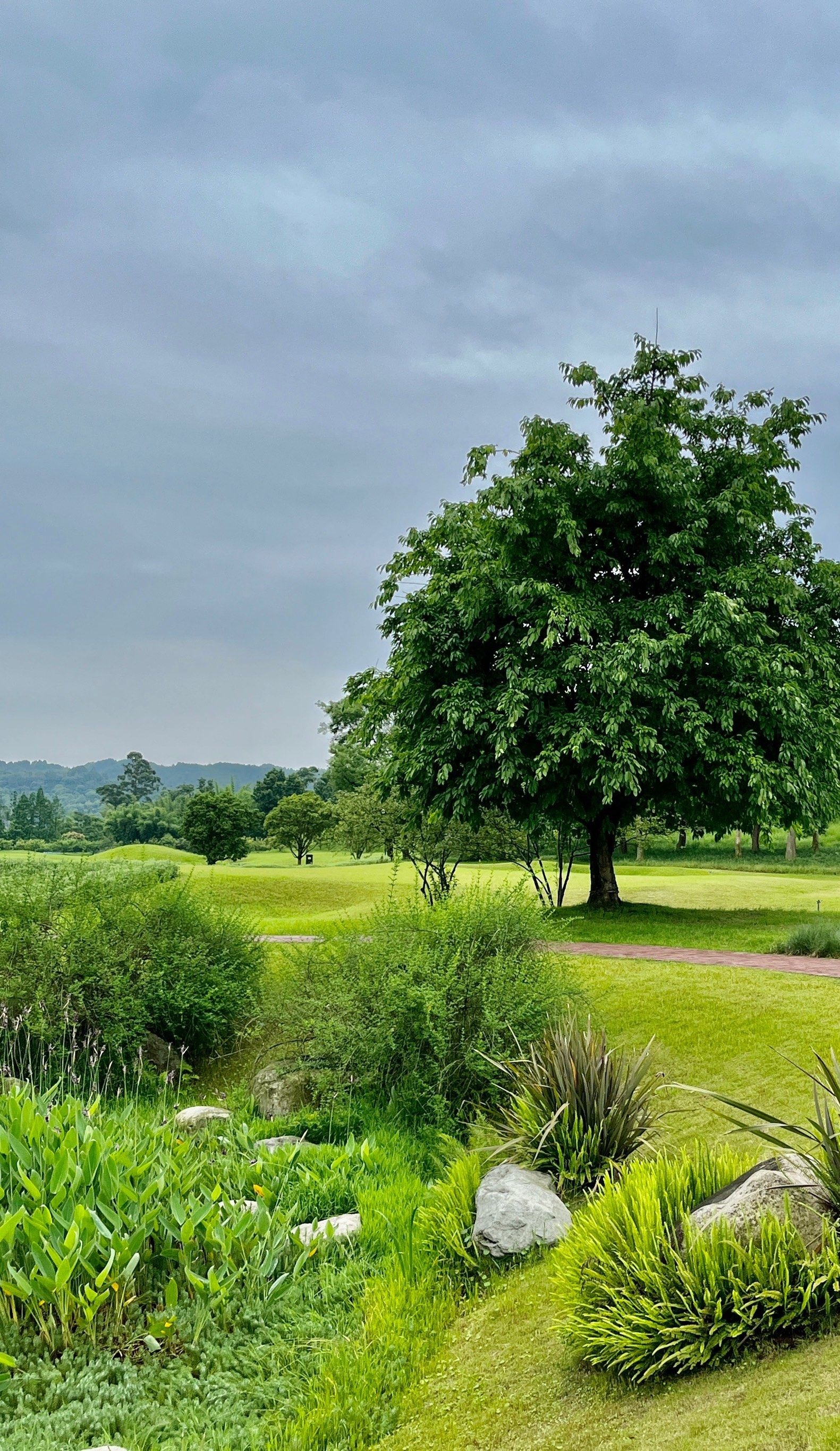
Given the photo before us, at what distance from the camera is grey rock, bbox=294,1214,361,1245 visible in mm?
5352

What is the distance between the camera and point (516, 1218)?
17.3ft

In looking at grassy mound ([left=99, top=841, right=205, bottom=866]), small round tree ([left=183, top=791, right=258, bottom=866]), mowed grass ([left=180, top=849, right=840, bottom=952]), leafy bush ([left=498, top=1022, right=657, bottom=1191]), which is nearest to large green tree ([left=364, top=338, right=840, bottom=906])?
mowed grass ([left=180, top=849, right=840, bottom=952])

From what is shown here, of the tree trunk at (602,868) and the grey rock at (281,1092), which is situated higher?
the tree trunk at (602,868)

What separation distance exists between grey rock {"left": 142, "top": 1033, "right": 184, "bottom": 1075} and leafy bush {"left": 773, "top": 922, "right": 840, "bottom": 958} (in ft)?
28.0

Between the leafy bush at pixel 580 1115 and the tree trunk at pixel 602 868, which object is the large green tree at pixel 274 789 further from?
the leafy bush at pixel 580 1115

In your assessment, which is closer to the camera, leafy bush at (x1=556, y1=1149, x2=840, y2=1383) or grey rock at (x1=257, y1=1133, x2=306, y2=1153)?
leafy bush at (x1=556, y1=1149, x2=840, y2=1383)

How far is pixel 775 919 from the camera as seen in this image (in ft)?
61.1

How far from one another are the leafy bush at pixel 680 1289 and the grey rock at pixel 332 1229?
1.69m

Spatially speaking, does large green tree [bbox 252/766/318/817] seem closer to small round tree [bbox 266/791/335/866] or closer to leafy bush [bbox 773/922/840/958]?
small round tree [bbox 266/791/335/866]

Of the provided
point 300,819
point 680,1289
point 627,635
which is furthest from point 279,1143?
point 300,819

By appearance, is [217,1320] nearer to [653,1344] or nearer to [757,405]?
[653,1344]

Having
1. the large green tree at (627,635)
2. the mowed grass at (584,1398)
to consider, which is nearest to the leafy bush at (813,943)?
the large green tree at (627,635)

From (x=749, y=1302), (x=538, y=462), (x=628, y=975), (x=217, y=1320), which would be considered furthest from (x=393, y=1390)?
(x=538, y=462)

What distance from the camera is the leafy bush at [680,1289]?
351cm
